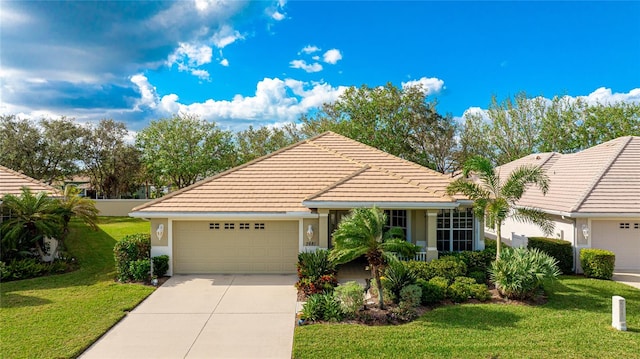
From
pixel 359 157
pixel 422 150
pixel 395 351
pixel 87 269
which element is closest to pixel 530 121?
pixel 422 150

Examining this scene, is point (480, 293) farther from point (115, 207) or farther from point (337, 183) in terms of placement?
point (115, 207)

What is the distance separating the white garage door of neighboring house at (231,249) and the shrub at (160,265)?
21.3 inches

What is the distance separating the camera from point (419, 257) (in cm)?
1317

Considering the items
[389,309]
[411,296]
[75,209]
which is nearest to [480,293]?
[411,296]

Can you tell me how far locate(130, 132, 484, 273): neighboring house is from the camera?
13.0 metres

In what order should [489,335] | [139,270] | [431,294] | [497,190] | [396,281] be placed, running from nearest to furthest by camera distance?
[489,335] < [431,294] < [396,281] < [497,190] < [139,270]

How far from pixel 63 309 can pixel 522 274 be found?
1238 cm

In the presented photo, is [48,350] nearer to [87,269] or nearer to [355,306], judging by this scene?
[355,306]

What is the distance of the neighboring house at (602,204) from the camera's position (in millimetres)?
13961

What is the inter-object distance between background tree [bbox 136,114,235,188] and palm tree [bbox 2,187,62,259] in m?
19.2

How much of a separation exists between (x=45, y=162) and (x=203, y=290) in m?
31.0

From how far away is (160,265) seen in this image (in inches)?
509

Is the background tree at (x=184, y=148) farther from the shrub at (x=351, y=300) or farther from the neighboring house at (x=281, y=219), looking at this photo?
the shrub at (x=351, y=300)

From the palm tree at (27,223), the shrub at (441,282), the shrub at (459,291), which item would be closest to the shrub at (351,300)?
the shrub at (441,282)
